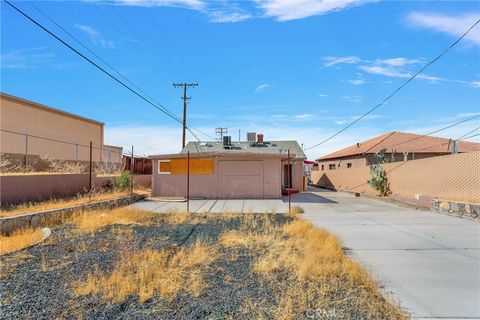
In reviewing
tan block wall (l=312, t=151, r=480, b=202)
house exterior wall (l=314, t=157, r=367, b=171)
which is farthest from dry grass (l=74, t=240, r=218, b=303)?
house exterior wall (l=314, t=157, r=367, b=171)

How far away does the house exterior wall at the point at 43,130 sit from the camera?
19.1 m

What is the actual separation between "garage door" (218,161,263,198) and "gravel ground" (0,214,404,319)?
12031mm

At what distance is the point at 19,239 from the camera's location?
8.00m

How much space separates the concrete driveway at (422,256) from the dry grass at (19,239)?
22.7ft

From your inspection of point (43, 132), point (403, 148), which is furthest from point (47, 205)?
point (403, 148)

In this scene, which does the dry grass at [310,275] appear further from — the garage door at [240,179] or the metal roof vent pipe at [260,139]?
the metal roof vent pipe at [260,139]

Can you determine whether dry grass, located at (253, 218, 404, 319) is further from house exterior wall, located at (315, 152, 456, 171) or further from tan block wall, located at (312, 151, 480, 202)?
house exterior wall, located at (315, 152, 456, 171)

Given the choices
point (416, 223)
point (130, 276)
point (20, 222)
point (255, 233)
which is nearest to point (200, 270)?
point (130, 276)

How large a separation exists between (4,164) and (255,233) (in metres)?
9.92

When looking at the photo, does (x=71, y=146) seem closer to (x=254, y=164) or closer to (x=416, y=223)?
(x=254, y=164)

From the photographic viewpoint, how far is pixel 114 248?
7.46 m

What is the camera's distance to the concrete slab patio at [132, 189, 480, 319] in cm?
459

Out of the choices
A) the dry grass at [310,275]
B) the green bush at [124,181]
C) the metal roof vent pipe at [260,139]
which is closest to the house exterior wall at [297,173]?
the metal roof vent pipe at [260,139]

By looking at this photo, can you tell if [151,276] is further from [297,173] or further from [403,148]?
[403,148]
